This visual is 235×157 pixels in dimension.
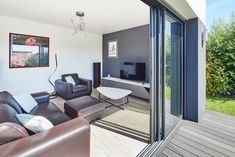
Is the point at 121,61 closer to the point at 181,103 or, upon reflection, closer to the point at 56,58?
the point at 56,58

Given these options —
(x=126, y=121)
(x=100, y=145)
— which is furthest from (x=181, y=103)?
(x=100, y=145)

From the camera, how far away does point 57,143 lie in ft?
3.92

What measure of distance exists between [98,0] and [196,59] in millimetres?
2205

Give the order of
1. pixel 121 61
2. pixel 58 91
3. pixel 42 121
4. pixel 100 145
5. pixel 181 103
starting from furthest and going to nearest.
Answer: pixel 121 61 → pixel 58 91 → pixel 181 103 → pixel 100 145 → pixel 42 121

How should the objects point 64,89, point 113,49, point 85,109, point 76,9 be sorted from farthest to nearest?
1. point 113,49
2. point 64,89
3. point 76,9
4. point 85,109

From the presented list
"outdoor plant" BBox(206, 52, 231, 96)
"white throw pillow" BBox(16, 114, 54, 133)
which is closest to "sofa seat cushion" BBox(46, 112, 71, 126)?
"white throw pillow" BBox(16, 114, 54, 133)

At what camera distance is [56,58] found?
205 inches

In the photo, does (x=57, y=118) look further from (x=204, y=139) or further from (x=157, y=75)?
(x=204, y=139)

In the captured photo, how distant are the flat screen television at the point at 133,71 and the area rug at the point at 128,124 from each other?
1.37 m

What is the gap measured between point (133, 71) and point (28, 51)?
323 centimetres

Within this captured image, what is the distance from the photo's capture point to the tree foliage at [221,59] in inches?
183

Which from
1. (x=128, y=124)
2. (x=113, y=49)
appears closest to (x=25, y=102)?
(x=128, y=124)

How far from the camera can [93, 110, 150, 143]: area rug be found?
2590mm

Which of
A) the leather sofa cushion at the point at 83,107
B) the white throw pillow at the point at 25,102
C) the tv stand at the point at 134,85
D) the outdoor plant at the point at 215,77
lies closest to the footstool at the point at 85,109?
the leather sofa cushion at the point at 83,107
